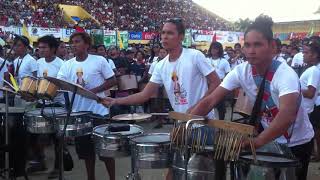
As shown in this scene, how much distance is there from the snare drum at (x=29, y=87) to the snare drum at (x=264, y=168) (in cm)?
286

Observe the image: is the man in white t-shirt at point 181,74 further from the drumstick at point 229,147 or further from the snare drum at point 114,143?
the drumstick at point 229,147

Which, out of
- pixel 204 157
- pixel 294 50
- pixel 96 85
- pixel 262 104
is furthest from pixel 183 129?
pixel 294 50

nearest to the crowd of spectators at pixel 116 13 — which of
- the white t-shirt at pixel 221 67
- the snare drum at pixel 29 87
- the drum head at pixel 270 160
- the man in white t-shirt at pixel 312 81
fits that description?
the white t-shirt at pixel 221 67

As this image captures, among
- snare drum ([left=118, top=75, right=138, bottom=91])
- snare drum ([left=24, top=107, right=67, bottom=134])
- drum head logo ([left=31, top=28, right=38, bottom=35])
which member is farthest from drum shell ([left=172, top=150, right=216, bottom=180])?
drum head logo ([left=31, top=28, right=38, bottom=35])

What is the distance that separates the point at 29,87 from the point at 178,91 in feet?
5.70

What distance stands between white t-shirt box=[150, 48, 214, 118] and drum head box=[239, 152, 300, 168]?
61.7 inches

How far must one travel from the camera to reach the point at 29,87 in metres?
4.91

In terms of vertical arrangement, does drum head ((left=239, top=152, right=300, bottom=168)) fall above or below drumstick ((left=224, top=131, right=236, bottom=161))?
below

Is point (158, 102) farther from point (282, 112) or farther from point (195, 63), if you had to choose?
point (282, 112)

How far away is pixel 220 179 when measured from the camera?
3121mm

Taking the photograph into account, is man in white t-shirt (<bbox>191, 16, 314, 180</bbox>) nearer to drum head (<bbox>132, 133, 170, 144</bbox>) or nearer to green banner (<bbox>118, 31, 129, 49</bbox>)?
drum head (<bbox>132, 133, 170, 144</bbox>)

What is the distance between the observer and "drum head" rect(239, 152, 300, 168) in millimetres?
2783

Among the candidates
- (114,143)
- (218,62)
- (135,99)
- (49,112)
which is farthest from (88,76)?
(218,62)

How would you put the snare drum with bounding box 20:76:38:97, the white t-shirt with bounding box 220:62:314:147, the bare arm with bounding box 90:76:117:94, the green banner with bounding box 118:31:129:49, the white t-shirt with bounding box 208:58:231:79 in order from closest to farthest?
the white t-shirt with bounding box 220:62:314:147, the snare drum with bounding box 20:76:38:97, the bare arm with bounding box 90:76:117:94, the white t-shirt with bounding box 208:58:231:79, the green banner with bounding box 118:31:129:49
